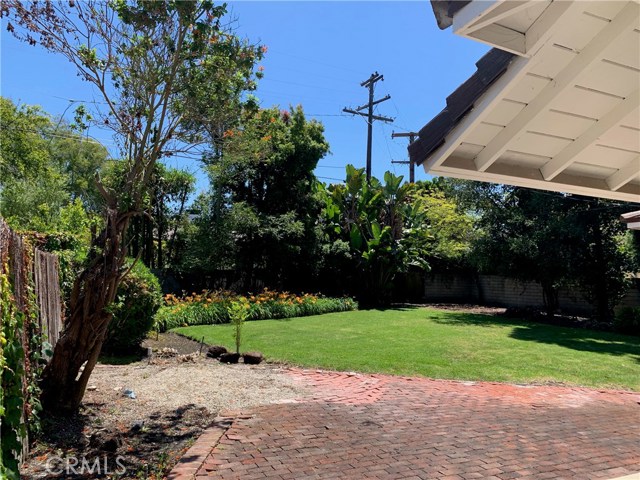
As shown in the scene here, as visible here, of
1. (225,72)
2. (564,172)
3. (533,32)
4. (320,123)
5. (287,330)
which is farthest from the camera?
(320,123)

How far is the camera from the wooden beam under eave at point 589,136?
9.57ft

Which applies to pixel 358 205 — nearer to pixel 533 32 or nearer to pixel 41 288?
pixel 41 288

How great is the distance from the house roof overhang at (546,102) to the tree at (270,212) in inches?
590

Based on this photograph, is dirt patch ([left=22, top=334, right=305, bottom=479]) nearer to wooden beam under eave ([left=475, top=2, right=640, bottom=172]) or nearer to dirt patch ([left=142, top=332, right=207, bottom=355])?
dirt patch ([left=142, top=332, right=207, bottom=355])

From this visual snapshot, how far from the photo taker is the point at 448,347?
1077 cm

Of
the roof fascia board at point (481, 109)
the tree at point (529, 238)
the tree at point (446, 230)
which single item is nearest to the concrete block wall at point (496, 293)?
the tree at point (446, 230)

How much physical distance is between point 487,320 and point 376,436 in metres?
12.7

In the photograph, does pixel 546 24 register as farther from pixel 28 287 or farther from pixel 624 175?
pixel 28 287

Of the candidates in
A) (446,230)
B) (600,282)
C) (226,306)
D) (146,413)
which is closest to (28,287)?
(146,413)

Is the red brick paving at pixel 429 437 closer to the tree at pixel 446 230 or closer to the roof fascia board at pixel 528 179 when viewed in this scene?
the roof fascia board at pixel 528 179

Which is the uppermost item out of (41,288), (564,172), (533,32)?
(533,32)

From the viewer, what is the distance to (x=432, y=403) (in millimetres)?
6359

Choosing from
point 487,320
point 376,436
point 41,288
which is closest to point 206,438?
point 376,436

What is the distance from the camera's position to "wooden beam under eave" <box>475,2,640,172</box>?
241 cm
